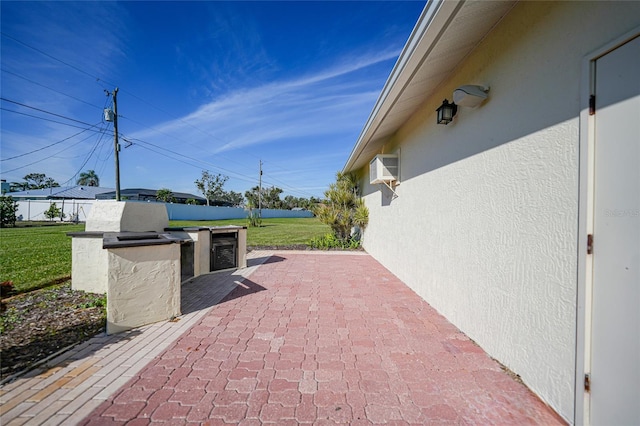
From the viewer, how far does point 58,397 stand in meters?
2.01

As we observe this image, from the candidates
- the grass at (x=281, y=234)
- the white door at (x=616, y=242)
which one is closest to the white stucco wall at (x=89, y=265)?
the white door at (x=616, y=242)

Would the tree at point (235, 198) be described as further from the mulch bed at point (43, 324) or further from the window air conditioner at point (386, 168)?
the mulch bed at point (43, 324)

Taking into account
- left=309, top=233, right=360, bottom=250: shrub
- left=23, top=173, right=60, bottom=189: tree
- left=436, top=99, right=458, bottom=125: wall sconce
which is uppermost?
left=23, top=173, right=60, bottom=189: tree

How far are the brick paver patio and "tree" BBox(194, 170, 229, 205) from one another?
169 feet

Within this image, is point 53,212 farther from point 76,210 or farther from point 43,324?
point 43,324

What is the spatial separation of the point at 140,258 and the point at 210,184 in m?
52.0

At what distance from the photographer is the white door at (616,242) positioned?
1488 mm

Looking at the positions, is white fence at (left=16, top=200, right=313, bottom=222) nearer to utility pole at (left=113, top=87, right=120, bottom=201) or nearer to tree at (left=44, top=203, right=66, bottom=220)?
tree at (left=44, top=203, right=66, bottom=220)

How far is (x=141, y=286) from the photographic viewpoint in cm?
328

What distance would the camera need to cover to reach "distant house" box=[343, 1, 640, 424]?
1565 mm

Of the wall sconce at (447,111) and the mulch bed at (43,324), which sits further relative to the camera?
the wall sconce at (447,111)

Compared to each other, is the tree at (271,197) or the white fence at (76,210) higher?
the tree at (271,197)

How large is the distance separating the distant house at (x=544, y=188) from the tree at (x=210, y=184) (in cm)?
5240

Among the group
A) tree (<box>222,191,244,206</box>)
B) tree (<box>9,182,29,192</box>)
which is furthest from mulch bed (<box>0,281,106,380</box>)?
tree (<box>9,182,29,192</box>)
